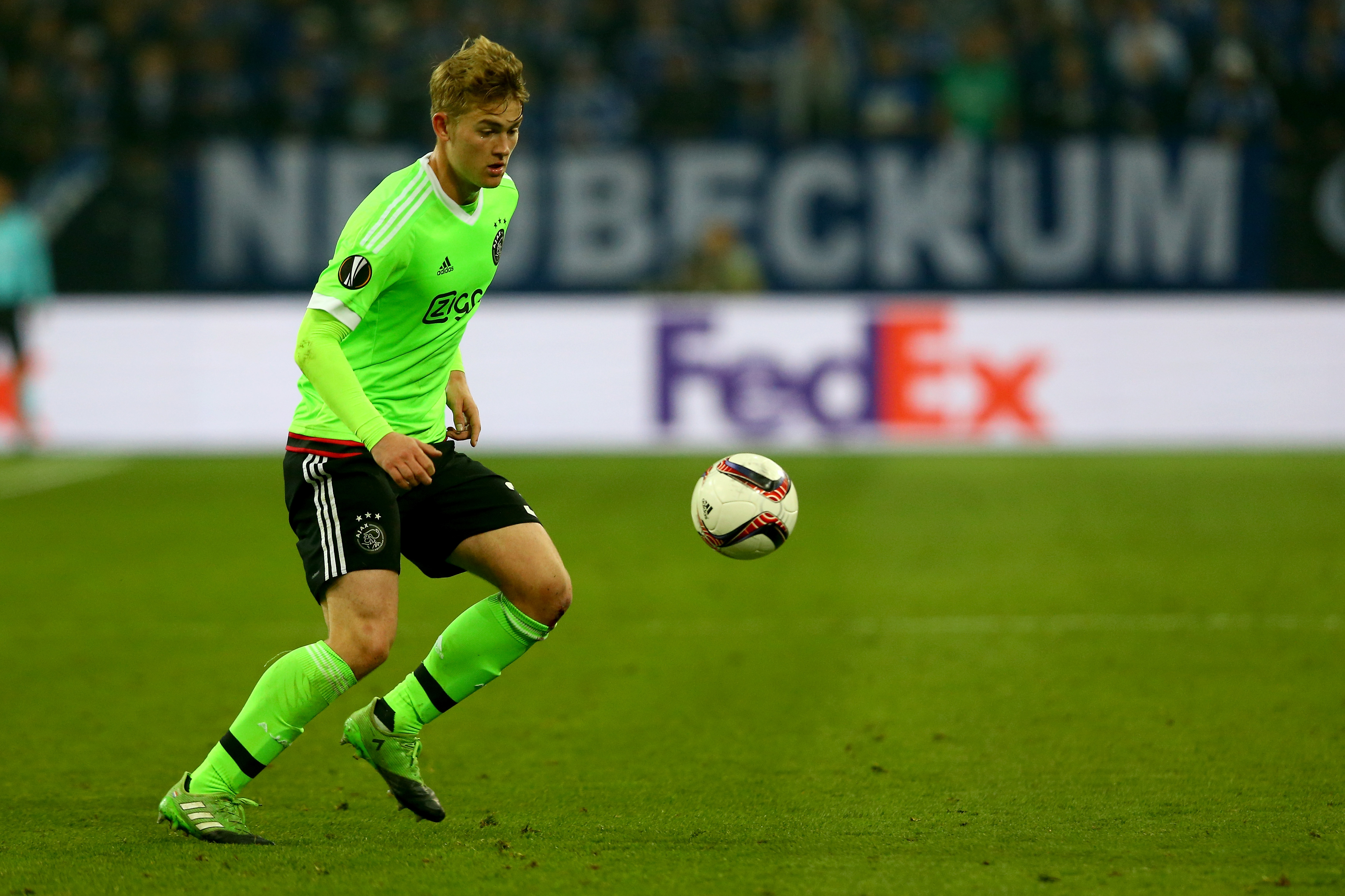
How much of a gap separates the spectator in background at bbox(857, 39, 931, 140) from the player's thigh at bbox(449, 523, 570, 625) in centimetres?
1215

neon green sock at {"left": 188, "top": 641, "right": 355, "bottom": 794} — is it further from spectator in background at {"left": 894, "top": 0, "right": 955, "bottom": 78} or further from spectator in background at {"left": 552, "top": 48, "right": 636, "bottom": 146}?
spectator in background at {"left": 894, "top": 0, "right": 955, "bottom": 78}

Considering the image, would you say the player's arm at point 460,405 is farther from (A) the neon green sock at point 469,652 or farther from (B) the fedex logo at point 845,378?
(B) the fedex logo at point 845,378

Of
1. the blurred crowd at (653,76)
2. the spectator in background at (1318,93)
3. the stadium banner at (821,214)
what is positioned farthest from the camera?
the blurred crowd at (653,76)

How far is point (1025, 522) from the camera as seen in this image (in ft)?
35.5

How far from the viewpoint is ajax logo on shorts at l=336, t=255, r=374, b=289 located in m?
4.31

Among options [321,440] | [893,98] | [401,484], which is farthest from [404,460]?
[893,98]

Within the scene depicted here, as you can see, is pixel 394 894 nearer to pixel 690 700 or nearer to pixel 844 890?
pixel 844 890

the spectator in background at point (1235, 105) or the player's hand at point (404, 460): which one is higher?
the spectator in background at point (1235, 105)

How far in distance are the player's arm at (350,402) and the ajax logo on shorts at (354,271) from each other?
95 mm

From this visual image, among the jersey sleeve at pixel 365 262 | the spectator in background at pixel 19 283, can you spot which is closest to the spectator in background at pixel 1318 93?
the spectator in background at pixel 19 283

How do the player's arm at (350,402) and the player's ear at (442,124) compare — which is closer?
the player's arm at (350,402)

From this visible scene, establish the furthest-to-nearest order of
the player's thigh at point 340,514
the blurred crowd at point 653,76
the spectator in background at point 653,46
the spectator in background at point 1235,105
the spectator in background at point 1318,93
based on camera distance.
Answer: the spectator in background at point 653,46 < the spectator in background at point 1235,105 < the blurred crowd at point 653,76 < the spectator in background at point 1318,93 < the player's thigh at point 340,514

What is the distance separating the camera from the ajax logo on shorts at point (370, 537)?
173 inches

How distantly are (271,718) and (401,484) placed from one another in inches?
27.3
